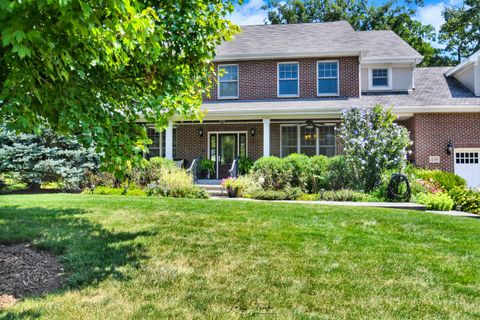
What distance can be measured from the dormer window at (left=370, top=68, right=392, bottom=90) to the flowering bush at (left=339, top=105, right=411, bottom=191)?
5464 millimetres

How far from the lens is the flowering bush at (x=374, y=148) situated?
11.7 metres

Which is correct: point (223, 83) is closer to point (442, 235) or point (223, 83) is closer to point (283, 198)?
point (283, 198)

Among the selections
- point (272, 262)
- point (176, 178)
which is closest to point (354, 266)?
point (272, 262)

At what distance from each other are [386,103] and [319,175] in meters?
5.15

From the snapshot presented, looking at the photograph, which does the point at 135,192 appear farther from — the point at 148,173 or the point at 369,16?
the point at 369,16

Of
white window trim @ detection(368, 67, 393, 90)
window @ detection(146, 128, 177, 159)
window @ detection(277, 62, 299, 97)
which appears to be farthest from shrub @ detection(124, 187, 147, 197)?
white window trim @ detection(368, 67, 393, 90)

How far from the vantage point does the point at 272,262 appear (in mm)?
4480

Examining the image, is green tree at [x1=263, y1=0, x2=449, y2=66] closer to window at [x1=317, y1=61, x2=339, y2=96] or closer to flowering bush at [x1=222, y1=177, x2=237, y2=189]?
window at [x1=317, y1=61, x2=339, y2=96]

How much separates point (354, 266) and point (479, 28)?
1366 inches

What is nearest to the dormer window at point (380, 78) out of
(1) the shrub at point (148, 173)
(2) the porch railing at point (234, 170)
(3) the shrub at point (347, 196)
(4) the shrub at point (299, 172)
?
(4) the shrub at point (299, 172)

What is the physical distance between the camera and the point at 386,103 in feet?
50.6

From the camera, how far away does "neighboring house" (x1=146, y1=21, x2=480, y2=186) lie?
14.8 meters

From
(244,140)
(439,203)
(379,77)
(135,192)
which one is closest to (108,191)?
(135,192)

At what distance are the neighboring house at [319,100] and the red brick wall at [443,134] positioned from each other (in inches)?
1.4
